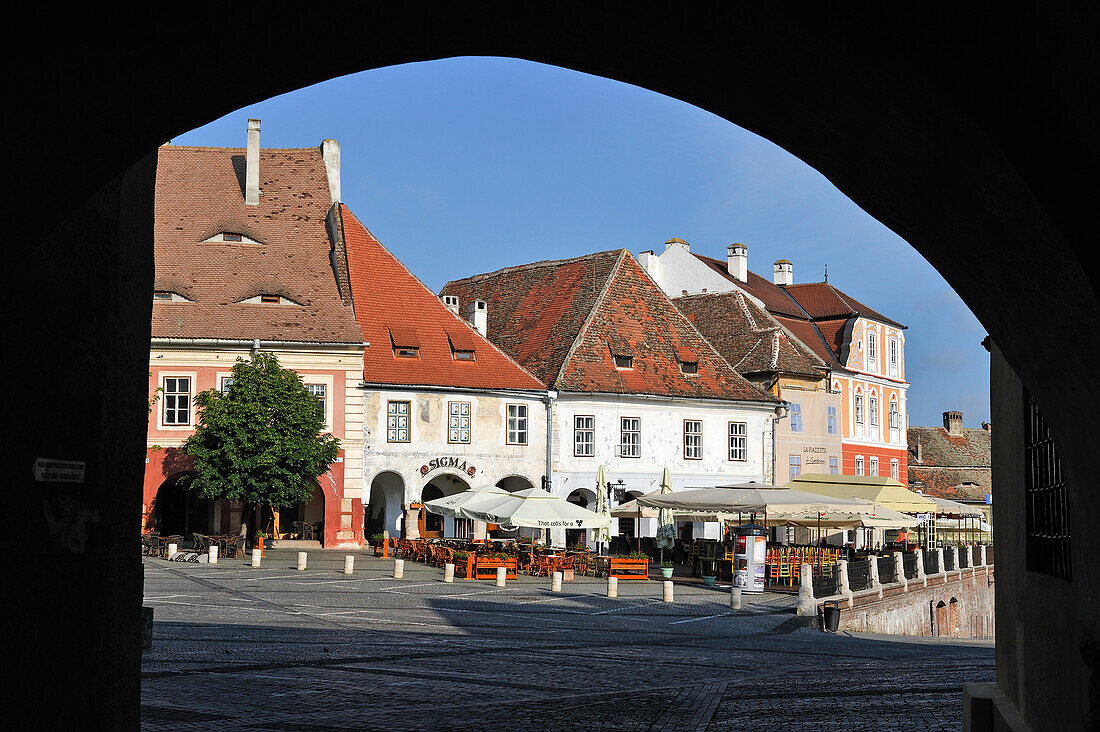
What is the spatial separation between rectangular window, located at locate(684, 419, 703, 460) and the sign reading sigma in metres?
8.76

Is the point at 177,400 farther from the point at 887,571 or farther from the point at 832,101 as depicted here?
the point at 832,101

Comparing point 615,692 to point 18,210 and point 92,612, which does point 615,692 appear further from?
point 18,210

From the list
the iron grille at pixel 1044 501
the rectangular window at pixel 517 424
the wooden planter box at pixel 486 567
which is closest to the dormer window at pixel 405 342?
the rectangular window at pixel 517 424

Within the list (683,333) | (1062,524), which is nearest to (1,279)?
(1062,524)

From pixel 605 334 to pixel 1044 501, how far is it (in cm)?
4110

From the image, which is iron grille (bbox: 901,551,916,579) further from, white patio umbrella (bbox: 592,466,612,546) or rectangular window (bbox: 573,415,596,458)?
rectangular window (bbox: 573,415,596,458)

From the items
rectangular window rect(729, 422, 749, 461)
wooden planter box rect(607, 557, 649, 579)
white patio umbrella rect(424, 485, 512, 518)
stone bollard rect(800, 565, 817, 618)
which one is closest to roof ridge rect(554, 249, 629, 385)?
rectangular window rect(729, 422, 749, 461)

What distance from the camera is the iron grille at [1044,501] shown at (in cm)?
703

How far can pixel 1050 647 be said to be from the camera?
725cm

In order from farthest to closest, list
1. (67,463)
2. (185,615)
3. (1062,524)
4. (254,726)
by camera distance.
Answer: (185,615), (254,726), (1062,524), (67,463)

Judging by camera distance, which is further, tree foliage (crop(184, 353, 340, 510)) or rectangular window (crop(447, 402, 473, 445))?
rectangular window (crop(447, 402, 473, 445))

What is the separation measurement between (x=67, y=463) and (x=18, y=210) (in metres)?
2.11

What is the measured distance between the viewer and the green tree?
Answer: 121 feet

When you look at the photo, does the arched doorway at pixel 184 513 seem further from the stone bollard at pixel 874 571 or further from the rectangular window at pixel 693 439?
the stone bollard at pixel 874 571
